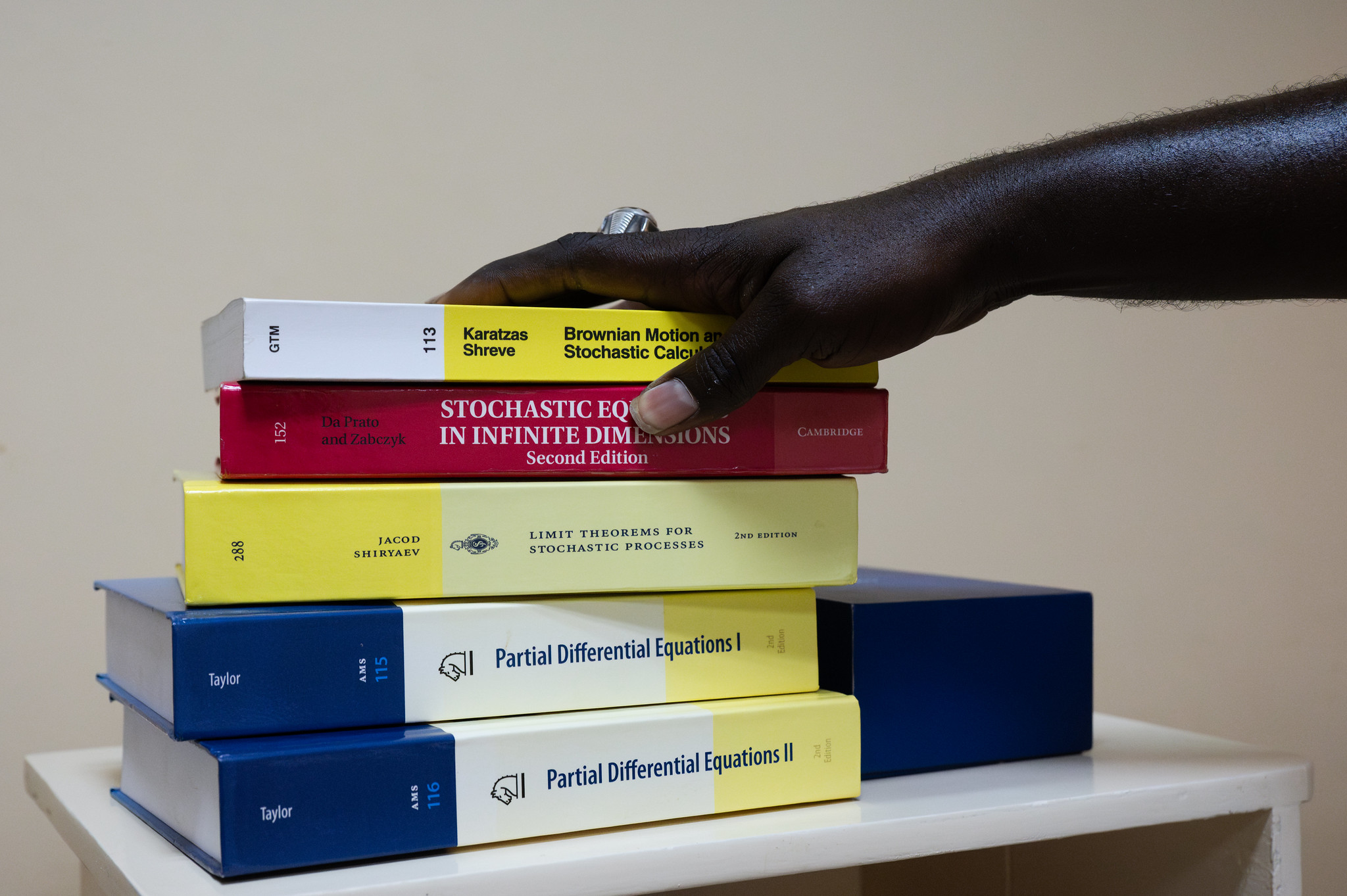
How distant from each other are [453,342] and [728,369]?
0.48ft

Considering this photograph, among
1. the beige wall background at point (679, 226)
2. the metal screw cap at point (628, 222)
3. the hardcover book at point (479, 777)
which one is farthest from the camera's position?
the beige wall background at point (679, 226)

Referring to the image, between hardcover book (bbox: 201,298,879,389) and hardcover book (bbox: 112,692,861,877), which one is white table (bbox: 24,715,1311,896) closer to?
hardcover book (bbox: 112,692,861,877)

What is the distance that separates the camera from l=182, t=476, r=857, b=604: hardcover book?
0.52 meters

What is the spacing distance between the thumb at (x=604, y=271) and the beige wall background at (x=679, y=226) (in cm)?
79

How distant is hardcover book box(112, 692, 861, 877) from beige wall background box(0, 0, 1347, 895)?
737 millimetres

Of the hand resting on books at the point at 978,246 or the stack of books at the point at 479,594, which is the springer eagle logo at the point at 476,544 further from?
the hand resting on books at the point at 978,246

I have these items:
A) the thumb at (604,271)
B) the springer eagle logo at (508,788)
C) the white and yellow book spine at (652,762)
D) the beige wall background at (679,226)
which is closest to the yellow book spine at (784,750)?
the white and yellow book spine at (652,762)

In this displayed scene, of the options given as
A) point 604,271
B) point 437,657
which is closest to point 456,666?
point 437,657

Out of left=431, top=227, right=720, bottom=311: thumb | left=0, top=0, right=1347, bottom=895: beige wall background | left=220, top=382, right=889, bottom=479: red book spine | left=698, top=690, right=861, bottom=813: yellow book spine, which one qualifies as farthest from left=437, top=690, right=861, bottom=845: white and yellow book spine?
left=0, top=0, right=1347, bottom=895: beige wall background

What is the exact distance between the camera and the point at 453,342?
56 cm

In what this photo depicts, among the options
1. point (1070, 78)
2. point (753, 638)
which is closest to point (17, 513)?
point (753, 638)

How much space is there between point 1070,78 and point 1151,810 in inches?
57.5

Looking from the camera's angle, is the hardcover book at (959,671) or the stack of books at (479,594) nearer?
the stack of books at (479,594)

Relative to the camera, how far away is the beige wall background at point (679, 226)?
3.98ft
